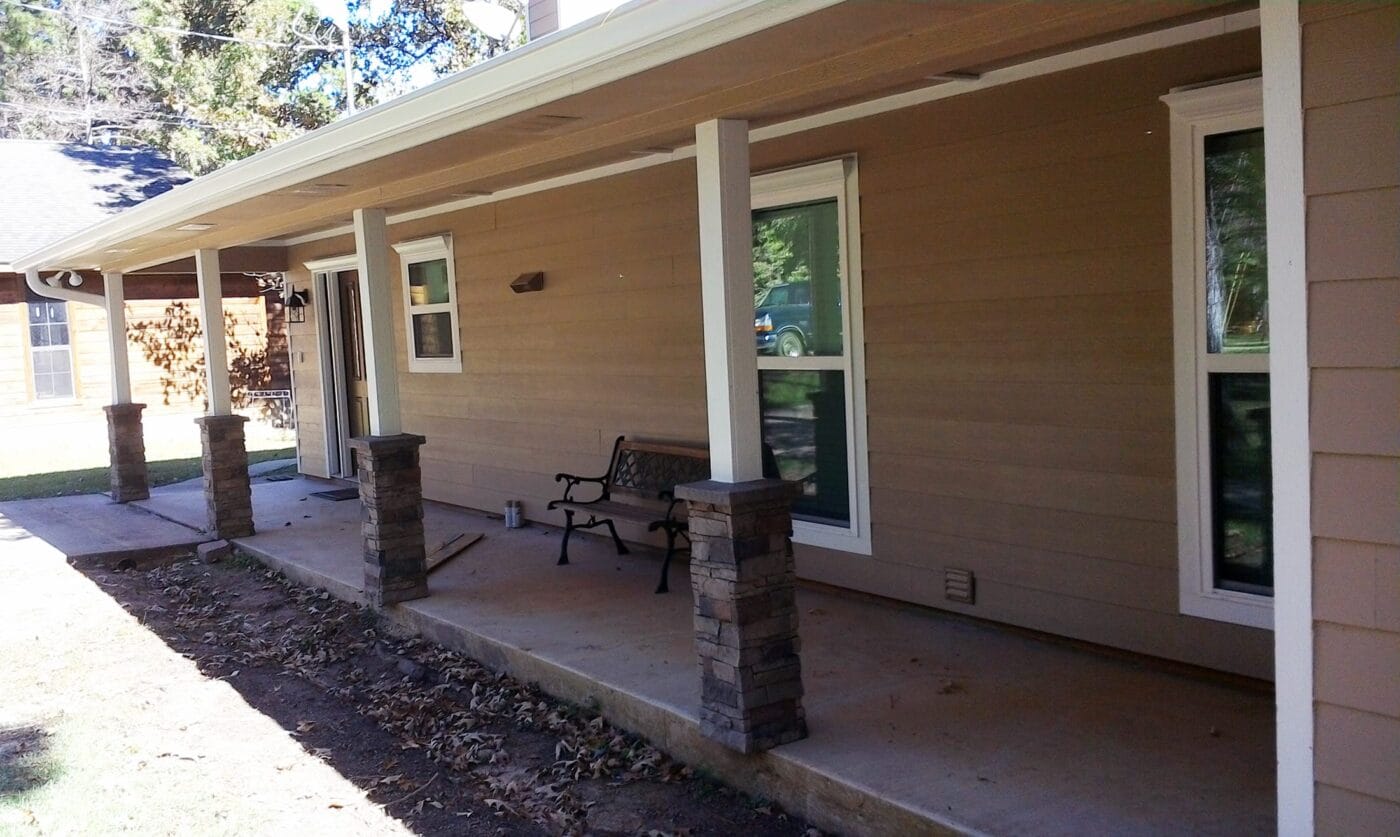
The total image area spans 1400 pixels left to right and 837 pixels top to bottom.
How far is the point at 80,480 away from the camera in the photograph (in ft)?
43.9

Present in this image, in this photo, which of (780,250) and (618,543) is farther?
(618,543)

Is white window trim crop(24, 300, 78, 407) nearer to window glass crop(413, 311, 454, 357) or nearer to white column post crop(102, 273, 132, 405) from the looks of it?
white column post crop(102, 273, 132, 405)

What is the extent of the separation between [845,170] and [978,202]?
0.82m

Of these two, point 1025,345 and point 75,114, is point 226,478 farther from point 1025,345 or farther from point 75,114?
point 75,114

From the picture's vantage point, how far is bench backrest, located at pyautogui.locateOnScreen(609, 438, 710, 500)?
269 inches

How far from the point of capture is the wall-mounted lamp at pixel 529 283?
819cm

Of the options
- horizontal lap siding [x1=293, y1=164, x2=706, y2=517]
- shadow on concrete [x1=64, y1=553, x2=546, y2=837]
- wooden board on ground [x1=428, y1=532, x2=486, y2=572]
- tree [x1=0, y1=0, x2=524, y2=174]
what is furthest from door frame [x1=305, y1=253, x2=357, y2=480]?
tree [x1=0, y1=0, x2=524, y2=174]

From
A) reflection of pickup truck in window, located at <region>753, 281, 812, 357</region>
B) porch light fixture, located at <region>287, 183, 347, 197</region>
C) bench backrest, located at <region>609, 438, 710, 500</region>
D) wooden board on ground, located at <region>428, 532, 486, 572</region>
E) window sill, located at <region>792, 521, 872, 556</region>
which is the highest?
porch light fixture, located at <region>287, 183, 347, 197</region>

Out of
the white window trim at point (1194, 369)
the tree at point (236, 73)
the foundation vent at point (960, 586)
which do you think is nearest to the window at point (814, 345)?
the foundation vent at point (960, 586)

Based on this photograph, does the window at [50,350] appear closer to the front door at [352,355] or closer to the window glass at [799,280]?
the front door at [352,355]

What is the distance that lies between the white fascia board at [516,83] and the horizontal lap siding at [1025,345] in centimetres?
192

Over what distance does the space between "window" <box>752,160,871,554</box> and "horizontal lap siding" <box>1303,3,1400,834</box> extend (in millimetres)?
3284

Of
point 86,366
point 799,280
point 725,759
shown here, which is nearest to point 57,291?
point 86,366

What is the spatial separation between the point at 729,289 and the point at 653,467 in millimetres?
3247
